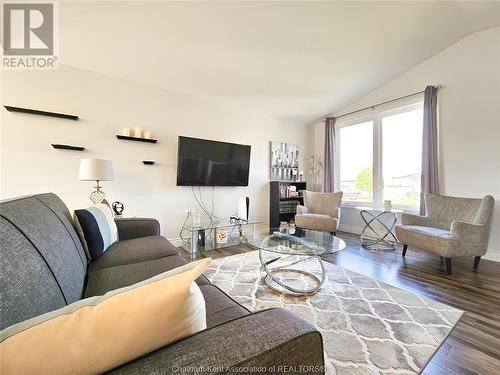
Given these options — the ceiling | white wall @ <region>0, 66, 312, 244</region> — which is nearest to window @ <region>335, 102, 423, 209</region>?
the ceiling

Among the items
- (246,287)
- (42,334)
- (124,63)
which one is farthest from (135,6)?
(246,287)

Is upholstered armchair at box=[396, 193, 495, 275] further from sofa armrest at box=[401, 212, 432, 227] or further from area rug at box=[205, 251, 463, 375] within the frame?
area rug at box=[205, 251, 463, 375]

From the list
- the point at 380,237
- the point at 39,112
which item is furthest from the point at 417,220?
the point at 39,112

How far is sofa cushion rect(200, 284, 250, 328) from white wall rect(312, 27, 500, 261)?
3.67 metres

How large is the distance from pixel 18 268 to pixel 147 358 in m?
0.51

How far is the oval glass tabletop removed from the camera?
1.95m

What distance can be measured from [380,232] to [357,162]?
1.40m

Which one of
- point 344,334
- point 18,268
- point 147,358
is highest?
point 18,268

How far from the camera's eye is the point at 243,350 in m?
0.47

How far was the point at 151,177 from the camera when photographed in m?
3.18

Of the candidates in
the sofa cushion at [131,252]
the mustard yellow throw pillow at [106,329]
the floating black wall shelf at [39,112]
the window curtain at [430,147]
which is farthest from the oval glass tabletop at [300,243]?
the floating black wall shelf at [39,112]

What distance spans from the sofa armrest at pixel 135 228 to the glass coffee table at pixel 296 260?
1.05 meters

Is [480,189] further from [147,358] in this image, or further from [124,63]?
[124,63]

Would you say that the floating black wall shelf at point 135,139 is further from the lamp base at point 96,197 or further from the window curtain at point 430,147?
the window curtain at point 430,147
